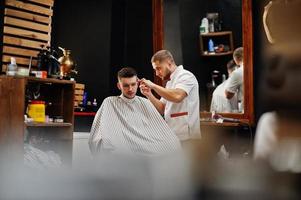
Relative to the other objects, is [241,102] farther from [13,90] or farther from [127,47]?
[127,47]

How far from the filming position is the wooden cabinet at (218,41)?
97.0 inches

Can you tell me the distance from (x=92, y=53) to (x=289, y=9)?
261 cm

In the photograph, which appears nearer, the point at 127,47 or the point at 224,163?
the point at 224,163

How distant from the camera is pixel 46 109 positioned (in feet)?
7.44

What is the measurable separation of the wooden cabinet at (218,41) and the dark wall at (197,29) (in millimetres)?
A: 29

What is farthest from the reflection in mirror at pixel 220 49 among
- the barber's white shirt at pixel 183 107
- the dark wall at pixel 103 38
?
the dark wall at pixel 103 38

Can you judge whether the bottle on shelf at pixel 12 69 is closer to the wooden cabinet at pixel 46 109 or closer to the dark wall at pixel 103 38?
the wooden cabinet at pixel 46 109

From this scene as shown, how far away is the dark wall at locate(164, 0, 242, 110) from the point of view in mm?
2336

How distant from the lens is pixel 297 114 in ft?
1.31

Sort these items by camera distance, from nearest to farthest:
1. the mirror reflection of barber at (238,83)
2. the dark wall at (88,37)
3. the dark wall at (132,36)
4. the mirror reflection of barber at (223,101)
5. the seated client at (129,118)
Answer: the seated client at (129,118), the mirror reflection of barber at (238,83), the mirror reflection of barber at (223,101), the dark wall at (88,37), the dark wall at (132,36)

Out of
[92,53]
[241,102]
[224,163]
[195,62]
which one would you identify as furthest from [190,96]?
[224,163]

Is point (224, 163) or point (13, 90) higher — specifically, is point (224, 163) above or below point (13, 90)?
below

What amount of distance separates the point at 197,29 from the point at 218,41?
17 cm

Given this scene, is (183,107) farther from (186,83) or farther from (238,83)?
(238,83)
